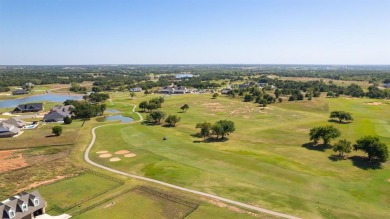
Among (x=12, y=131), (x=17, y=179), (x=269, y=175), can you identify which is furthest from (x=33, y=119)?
(x=269, y=175)

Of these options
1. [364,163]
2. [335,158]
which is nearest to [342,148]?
[335,158]

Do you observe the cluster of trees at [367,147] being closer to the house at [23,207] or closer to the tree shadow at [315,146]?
the tree shadow at [315,146]

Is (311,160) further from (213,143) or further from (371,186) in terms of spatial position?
(213,143)

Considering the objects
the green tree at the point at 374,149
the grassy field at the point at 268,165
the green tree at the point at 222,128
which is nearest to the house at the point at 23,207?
the grassy field at the point at 268,165

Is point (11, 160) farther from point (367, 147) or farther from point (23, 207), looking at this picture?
point (367, 147)

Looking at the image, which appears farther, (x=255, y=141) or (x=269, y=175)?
(x=255, y=141)
